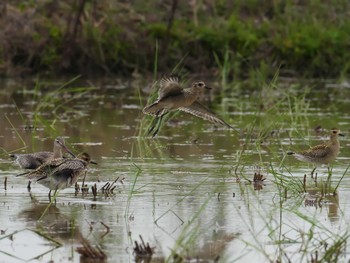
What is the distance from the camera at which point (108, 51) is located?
2116 cm

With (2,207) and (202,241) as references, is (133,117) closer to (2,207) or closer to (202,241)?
(2,207)

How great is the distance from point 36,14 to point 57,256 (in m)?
14.7

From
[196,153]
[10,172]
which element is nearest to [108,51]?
[196,153]

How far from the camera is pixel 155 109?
12.8m

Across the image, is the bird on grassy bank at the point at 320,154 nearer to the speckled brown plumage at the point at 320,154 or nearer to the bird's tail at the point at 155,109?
the speckled brown plumage at the point at 320,154

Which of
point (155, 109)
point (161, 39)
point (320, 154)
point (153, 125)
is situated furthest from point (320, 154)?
point (161, 39)

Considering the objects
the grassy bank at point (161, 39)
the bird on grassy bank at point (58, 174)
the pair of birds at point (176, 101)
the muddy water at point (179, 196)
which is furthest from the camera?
the grassy bank at point (161, 39)

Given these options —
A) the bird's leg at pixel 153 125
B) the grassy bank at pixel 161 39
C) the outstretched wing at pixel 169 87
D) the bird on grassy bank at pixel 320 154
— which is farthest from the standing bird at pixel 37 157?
the grassy bank at pixel 161 39

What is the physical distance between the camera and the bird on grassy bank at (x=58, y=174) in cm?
1001

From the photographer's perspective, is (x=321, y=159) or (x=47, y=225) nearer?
(x=47, y=225)

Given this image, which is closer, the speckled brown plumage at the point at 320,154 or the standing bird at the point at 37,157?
the standing bird at the point at 37,157

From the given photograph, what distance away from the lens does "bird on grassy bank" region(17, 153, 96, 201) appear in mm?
10008

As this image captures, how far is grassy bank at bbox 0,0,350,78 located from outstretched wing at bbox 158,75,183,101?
7.71m

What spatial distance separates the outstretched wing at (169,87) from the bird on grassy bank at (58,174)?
239 centimetres
